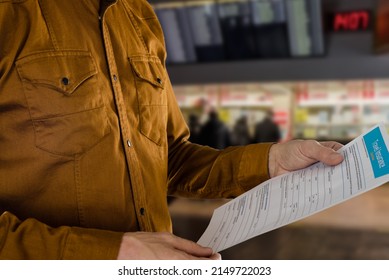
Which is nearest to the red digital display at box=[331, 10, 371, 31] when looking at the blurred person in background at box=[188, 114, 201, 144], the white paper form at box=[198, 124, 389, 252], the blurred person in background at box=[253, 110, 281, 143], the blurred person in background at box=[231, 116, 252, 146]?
the blurred person in background at box=[253, 110, 281, 143]

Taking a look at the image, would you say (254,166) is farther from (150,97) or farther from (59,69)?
(59,69)

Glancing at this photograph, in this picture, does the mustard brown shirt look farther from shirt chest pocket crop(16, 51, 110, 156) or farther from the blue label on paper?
the blue label on paper

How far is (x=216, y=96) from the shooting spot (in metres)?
6.28

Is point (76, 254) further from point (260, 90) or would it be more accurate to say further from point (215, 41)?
point (260, 90)

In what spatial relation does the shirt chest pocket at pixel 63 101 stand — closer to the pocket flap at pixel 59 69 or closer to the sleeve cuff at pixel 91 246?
the pocket flap at pixel 59 69

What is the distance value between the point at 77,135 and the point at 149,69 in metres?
0.28

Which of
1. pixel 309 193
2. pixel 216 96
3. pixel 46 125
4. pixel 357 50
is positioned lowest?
pixel 216 96

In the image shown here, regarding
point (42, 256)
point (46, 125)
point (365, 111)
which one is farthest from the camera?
point (365, 111)

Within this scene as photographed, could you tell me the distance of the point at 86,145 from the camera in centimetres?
80

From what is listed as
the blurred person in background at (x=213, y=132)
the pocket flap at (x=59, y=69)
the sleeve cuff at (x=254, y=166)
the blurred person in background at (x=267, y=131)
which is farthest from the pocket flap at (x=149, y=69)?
the blurred person in background at (x=267, y=131)

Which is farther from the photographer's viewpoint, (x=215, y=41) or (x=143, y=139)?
(x=215, y=41)

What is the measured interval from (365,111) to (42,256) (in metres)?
5.83

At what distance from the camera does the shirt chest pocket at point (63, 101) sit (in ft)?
2.49

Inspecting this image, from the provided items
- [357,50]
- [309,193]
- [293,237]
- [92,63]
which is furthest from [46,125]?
[357,50]
